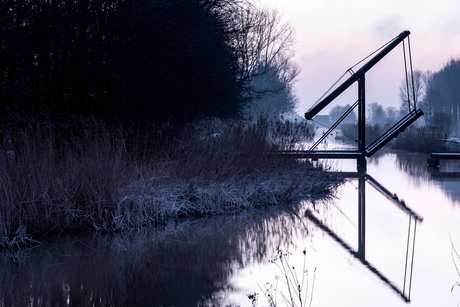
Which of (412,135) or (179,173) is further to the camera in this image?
(412,135)

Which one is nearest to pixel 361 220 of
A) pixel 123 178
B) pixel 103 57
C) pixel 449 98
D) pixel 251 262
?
pixel 251 262

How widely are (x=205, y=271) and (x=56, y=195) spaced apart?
2609mm

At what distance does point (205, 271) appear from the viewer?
509cm

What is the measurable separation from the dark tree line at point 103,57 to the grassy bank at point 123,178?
0.70 meters

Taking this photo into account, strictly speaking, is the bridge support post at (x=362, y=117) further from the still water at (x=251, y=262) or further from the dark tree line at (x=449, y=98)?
the dark tree line at (x=449, y=98)

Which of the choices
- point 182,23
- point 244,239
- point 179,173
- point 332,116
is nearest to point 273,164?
point 179,173

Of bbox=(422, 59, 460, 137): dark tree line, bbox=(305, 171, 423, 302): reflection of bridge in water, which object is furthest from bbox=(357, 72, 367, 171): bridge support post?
bbox=(422, 59, 460, 137): dark tree line

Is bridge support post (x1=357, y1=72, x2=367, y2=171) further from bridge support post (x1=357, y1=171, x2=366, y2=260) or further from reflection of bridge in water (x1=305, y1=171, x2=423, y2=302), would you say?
reflection of bridge in water (x1=305, y1=171, x2=423, y2=302)

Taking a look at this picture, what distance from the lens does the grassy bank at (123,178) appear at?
6.52 metres

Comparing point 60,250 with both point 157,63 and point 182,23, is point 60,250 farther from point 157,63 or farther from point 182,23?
point 182,23

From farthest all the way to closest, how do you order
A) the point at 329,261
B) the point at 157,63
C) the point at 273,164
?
the point at 273,164 → the point at 157,63 → the point at 329,261

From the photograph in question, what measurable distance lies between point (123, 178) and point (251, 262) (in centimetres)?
280

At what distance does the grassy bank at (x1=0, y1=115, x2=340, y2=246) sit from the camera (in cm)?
652

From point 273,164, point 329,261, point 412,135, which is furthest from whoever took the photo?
point 412,135
